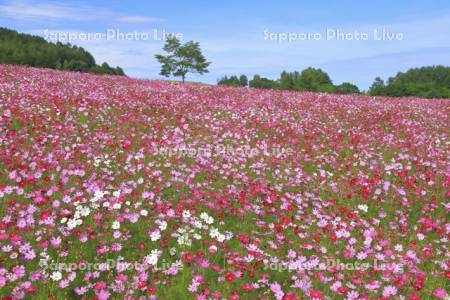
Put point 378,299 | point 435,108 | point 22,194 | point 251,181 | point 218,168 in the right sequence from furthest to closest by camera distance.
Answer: point 435,108, point 218,168, point 251,181, point 22,194, point 378,299

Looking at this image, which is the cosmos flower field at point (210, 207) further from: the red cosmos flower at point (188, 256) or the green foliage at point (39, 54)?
the green foliage at point (39, 54)

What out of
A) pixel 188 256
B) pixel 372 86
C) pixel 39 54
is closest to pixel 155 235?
pixel 188 256

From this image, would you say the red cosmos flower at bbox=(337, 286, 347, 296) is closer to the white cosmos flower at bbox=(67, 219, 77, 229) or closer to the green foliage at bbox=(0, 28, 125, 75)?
the white cosmos flower at bbox=(67, 219, 77, 229)

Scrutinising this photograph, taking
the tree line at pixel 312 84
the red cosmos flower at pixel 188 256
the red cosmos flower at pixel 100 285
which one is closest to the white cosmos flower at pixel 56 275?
the red cosmos flower at pixel 100 285

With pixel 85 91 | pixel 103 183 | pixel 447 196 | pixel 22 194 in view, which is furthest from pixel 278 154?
pixel 85 91

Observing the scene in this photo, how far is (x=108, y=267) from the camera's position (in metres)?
5.33

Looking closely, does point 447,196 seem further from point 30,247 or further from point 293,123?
point 30,247

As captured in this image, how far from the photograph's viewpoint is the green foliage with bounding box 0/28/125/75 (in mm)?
73750

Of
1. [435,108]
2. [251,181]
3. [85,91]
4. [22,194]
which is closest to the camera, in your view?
[22,194]

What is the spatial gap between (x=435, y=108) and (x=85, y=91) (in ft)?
57.8

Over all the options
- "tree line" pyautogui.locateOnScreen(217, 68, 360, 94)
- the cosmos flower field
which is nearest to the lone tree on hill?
"tree line" pyautogui.locateOnScreen(217, 68, 360, 94)

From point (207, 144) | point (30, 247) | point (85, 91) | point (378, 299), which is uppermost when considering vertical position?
point (85, 91)

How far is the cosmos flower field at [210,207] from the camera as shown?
5414 mm

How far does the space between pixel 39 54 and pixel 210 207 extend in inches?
3439
